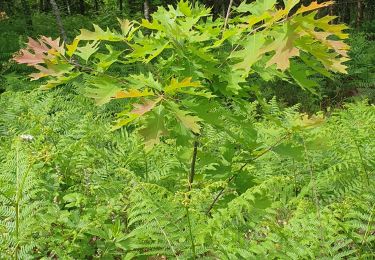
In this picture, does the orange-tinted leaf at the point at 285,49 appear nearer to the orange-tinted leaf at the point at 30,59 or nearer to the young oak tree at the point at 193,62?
the young oak tree at the point at 193,62

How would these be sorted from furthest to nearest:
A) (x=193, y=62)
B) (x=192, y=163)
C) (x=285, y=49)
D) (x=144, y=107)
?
(x=192, y=163) < (x=193, y=62) < (x=144, y=107) < (x=285, y=49)

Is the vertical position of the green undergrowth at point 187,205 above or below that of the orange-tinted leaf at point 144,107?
below

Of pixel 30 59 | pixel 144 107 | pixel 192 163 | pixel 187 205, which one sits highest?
pixel 30 59

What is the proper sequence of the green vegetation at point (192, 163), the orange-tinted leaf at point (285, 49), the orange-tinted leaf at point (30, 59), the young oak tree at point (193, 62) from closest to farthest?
1. the orange-tinted leaf at point (285, 49)
2. the young oak tree at point (193, 62)
3. the green vegetation at point (192, 163)
4. the orange-tinted leaf at point (30, 59)

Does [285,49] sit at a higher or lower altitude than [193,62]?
higher

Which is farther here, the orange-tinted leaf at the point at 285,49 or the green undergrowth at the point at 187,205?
the green undergrowth at the point at 187,205

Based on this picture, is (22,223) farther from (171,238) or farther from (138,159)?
(138,159)

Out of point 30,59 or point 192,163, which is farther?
point 192,163

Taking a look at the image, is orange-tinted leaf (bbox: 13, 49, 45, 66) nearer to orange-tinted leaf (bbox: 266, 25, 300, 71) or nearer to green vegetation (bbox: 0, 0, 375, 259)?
green vegetation (bbox: 0, 0, 375, 259)

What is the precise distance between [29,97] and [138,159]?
2.74 m

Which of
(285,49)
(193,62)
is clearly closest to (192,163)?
(193,62)

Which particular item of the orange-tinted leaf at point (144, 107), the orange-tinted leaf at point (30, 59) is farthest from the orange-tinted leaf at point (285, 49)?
the orange-tinted leaf at point (30, 59)

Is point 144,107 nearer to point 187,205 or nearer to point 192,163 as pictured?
point 187,205

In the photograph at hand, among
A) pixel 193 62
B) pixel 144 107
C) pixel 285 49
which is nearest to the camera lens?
pixel 285 49
